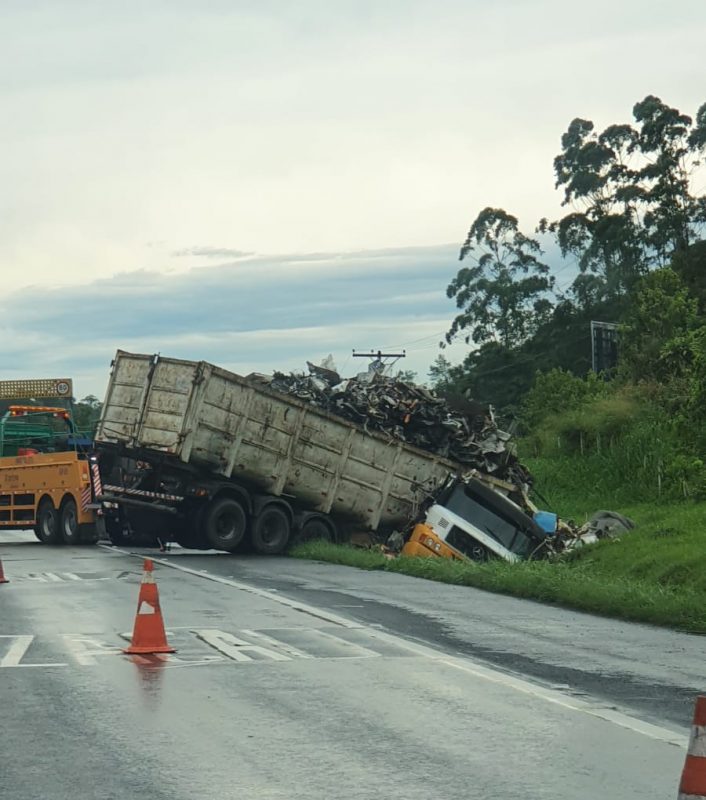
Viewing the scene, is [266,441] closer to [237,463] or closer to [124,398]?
[237,463]

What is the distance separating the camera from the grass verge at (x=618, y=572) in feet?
55.1

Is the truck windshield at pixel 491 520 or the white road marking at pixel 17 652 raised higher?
the truck windshield at pixel 491 520

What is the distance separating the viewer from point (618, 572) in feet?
71.9

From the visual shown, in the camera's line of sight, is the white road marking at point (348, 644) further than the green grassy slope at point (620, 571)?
No

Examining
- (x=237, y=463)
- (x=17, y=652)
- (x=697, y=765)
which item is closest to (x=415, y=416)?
(x=237, y=463)

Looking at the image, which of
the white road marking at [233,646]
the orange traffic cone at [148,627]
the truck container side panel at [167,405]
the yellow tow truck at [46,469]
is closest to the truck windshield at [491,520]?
the truck container side panel at [167,405]

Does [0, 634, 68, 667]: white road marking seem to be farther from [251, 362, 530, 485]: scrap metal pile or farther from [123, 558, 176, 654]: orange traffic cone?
[251, 362, 530, 485]: scrap metal pile

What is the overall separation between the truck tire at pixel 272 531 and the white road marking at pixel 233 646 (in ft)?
47.4

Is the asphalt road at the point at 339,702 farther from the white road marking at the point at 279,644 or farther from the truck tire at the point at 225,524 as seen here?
the truck tire at the point at 225,524

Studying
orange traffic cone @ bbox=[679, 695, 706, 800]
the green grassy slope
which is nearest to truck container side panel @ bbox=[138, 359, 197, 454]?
the green grassy slope

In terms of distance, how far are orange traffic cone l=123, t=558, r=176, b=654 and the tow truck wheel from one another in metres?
19.2

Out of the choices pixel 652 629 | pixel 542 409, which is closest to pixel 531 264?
pixel 542 409

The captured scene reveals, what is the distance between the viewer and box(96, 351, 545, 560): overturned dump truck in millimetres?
27344

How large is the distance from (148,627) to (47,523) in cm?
2118
